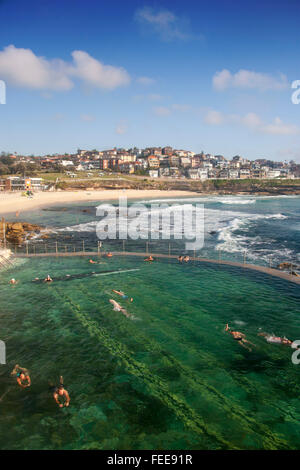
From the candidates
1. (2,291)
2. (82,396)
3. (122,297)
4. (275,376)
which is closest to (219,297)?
(122,297)

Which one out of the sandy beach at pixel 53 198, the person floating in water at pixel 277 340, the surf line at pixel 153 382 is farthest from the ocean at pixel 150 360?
the sandy beach at pixel 53 198

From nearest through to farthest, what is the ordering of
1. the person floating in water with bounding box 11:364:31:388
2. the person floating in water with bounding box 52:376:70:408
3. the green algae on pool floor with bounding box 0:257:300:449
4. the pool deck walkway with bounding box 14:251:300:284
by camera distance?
the green algae on pool floor with bounding box 0:257:300:449, the person floating in water with bounding box 52:376:70:408, the person floating in water with bounding box 11:364:31:388, the pool deck walkway with bounding box 14:251:300:284

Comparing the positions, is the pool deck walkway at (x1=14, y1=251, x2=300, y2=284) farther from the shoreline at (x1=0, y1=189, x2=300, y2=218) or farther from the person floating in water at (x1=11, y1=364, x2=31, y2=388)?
the shoreline at (x1=0, y1=189, x2=300, y2=218)

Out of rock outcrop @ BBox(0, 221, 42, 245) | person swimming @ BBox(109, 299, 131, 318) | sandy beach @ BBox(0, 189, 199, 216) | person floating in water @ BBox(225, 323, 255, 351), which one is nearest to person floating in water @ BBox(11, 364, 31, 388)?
person swimming @ BBox(109, 299, 131, 318)

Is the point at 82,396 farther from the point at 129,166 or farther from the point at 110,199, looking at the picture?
the point at 129,166

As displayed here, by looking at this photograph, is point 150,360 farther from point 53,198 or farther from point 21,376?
point 53,198

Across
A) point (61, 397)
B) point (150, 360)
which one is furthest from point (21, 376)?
point (150, 360)

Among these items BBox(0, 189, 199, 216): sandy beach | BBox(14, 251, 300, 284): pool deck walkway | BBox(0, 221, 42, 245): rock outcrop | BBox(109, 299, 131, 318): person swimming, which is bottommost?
BBox(109, 299, 131, 318): person swimming
